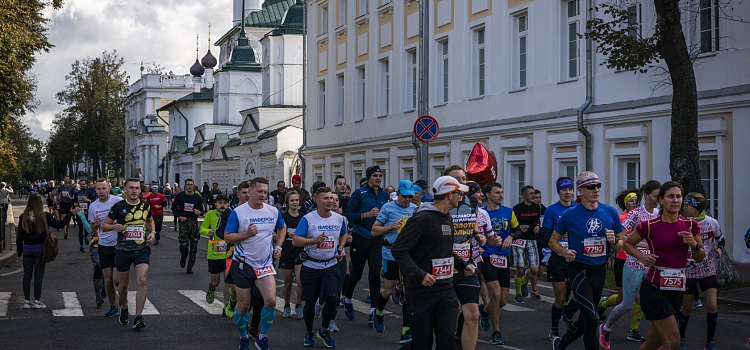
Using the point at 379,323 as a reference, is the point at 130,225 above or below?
above

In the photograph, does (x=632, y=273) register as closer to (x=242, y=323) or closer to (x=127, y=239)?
(x=242, y=323)

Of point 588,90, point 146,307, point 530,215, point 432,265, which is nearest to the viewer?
point 432,265

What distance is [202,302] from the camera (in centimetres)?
1507

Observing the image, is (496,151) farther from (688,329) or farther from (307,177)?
(307,177)

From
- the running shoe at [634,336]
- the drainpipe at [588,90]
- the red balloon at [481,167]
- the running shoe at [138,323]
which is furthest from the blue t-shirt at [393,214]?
the drainpipe at [588,90]

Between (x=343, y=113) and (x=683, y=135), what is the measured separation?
2481 cm

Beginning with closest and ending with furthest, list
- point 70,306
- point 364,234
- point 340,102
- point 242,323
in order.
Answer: point 242,323
point 364,234
point 70,306
point 340,102

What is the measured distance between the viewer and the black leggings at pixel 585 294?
9.06 m

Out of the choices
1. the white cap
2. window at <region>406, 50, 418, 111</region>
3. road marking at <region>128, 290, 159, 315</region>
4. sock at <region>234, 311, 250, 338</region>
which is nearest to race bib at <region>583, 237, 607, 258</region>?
the white cap

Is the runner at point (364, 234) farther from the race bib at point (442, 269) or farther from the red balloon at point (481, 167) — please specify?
the red balloon at point (481, 167)

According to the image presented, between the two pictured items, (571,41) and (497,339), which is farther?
(571,41)

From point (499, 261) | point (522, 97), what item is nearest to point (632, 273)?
point (499, 261)

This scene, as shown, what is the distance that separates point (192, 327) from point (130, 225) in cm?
152

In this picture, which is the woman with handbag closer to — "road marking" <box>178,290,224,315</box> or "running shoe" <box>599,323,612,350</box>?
"road marking" <box>178,290,224,315</box>
